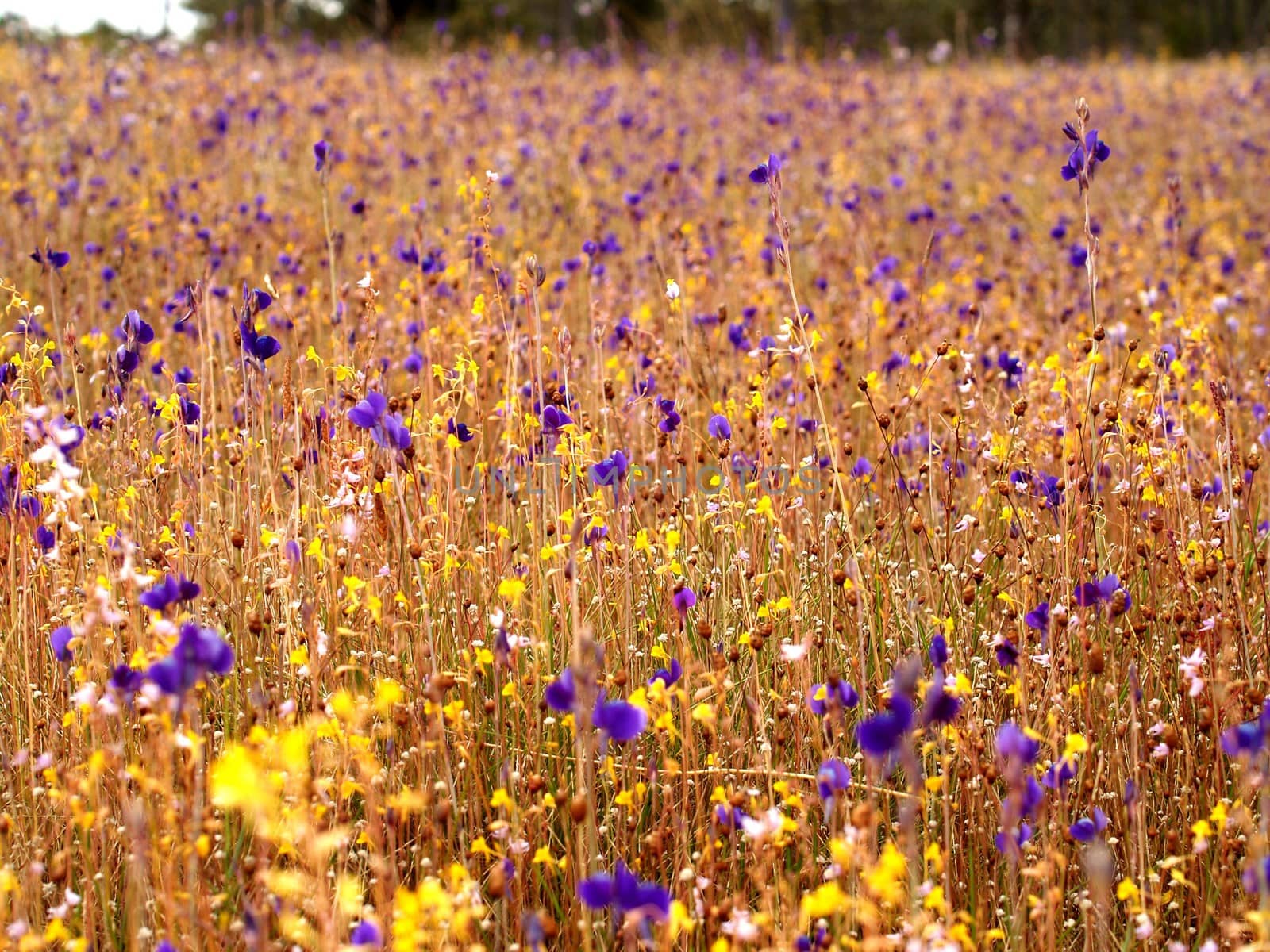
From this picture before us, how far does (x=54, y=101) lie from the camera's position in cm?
820

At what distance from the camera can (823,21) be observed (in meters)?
36.0

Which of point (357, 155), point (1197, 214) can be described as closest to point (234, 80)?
point (357, 155)

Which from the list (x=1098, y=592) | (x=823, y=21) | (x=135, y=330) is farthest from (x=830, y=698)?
(x=823, y=21)

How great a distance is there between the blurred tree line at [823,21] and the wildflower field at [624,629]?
12.5 meters

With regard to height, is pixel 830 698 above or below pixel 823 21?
below

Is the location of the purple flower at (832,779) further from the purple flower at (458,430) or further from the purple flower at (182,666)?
the purple flower at (458,430)

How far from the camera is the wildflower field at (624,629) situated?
1.73 metres

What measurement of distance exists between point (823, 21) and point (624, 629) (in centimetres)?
3687

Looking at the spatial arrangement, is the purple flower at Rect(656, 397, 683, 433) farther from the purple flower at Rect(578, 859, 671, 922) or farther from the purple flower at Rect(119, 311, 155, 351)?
the purple flower at Rect(578, 859, 671, 922)

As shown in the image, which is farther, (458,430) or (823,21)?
(823,21)

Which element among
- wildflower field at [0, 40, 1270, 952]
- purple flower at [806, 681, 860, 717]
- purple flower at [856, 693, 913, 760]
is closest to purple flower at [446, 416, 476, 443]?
wildflower field at [0, 40, 1270, 952]

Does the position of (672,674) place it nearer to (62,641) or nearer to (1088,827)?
(1088,827)

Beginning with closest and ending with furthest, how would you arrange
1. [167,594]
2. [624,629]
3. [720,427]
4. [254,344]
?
[167,594] → [624,629] → [254,344] → [720,427]

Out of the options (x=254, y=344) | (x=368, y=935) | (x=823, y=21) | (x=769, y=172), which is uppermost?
(x=823, y=21)
